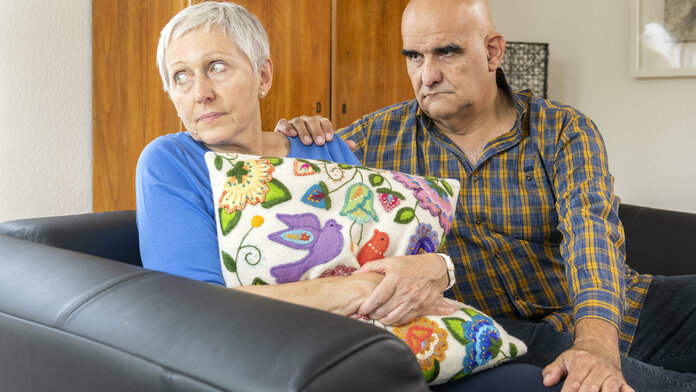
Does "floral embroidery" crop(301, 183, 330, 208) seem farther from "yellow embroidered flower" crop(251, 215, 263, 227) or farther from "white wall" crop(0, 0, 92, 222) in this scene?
"white wall" crop(0, 0, 92, 222)

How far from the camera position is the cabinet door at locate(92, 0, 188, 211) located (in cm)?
244

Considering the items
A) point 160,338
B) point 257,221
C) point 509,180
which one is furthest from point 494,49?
point 160,338

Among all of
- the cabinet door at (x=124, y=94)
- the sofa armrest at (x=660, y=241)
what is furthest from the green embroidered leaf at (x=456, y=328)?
the cabinet door at (x=124, y=94)

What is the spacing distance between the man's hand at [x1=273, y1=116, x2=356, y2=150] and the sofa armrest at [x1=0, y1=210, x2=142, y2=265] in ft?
1.28

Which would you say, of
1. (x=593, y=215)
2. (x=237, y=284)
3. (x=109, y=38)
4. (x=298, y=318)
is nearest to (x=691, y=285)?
(x=593, y=215)

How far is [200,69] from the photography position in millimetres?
1213

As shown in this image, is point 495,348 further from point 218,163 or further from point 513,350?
point 218,163

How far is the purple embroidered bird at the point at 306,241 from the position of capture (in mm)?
973

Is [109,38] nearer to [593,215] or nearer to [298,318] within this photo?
[593,215]

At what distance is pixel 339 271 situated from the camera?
1.01 metres

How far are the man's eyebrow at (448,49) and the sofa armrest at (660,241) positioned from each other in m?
0.75

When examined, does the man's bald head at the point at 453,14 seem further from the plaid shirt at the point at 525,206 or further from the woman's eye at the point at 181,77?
the woman's eye at the point at 181,77

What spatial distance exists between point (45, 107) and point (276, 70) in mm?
895

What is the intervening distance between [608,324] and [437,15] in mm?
924
